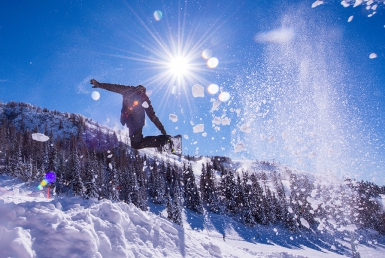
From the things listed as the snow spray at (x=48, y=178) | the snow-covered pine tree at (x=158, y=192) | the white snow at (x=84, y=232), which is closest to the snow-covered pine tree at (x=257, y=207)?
the snow-covered pine tree at (x=158, y=192)

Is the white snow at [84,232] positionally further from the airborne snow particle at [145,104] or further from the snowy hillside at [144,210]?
the airborne snow particle at [145,104]

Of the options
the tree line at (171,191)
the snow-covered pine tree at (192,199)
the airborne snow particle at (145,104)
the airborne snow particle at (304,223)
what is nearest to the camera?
the airborne snow particle at (145,104)

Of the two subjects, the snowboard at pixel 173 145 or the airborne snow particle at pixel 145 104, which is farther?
the snowboard at pixel 173 145

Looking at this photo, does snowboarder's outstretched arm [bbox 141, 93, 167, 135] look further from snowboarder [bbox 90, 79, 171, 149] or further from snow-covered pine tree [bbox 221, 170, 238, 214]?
snow-covered pine tree [bbox 221, 170, 238, 214]

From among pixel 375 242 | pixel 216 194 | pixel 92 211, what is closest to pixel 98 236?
pixel 92 211

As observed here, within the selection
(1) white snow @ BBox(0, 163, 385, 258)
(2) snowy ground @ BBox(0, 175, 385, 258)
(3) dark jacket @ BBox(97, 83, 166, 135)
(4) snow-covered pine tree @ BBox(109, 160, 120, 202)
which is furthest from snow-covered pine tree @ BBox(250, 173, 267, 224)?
(3) dark jacket @ BBox(97, 83, 166, 135)

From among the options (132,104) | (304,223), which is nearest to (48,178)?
(132,104)

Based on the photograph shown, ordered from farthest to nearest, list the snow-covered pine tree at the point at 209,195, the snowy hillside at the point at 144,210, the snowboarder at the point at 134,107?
the snow-covered pine tree at the point at 209,195, the snowboarder at the point at 134,107, the snowy hillside at the point at 144,210

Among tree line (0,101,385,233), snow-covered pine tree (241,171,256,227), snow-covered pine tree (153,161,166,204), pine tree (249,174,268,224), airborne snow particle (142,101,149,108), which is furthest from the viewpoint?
snow-covered pine tree (153,161,166,204)

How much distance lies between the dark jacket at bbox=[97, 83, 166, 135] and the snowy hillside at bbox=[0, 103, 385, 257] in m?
2.46

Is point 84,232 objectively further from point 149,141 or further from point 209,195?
point 209,195

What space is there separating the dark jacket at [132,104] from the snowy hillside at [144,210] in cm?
246

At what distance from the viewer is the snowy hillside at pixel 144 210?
15.6ft

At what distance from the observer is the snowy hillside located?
15.6ft
